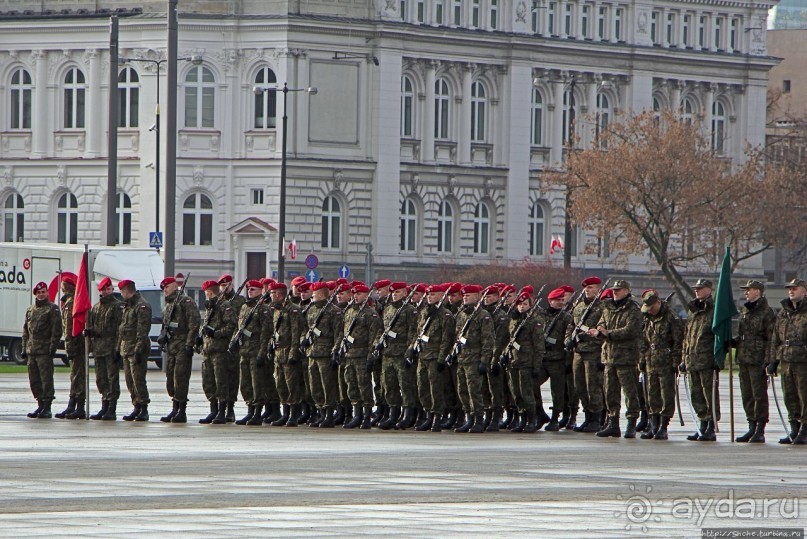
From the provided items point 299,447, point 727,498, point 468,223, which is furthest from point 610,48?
Result: point 727,498

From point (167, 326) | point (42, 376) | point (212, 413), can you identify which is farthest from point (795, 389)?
point (42, 376)

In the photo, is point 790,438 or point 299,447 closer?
point 299,447

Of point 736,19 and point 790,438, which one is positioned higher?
point 736,19

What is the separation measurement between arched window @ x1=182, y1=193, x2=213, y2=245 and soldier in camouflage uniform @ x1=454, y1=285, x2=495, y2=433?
4559cm

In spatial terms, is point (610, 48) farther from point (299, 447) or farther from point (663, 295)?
point (299, 447)

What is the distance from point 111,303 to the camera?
84.1ft

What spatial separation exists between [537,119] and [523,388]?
5290cm

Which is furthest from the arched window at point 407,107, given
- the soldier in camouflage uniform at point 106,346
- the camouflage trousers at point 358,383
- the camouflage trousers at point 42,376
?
the camouflage trousers at point 358,383

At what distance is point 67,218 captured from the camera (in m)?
70.1

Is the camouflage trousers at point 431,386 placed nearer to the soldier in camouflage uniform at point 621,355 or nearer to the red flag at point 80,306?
the soldier in camouflage uniform at point 621,355

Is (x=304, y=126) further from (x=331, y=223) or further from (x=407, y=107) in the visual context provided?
(x=407, y=107)

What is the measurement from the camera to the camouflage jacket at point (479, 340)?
23594mm

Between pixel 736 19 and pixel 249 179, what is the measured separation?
21.8 meters

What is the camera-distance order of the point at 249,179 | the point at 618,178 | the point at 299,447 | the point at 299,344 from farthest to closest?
1. the point at 249,179
2. the point at 618,178
3. the point at 299,344
4. the point at 299,447
